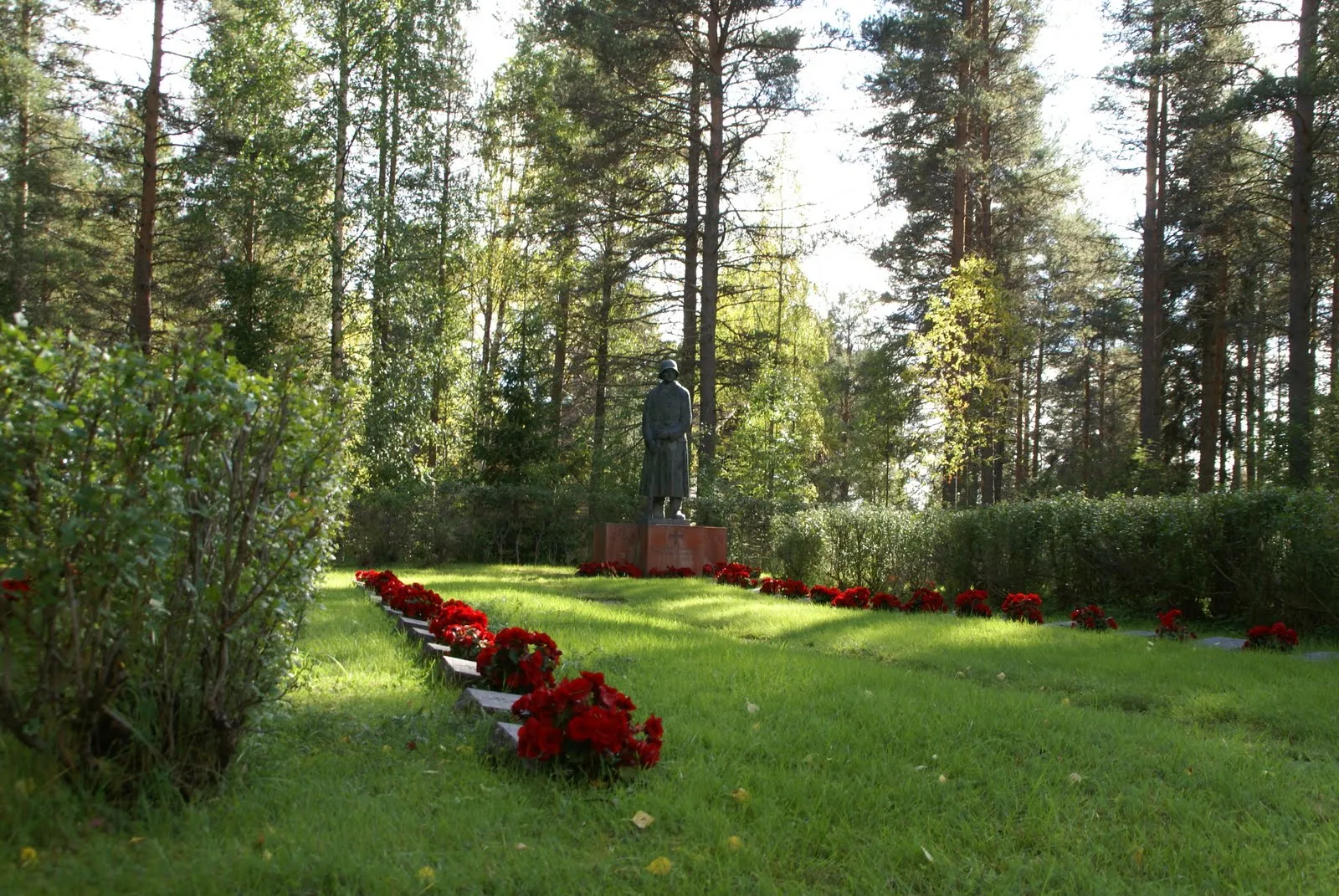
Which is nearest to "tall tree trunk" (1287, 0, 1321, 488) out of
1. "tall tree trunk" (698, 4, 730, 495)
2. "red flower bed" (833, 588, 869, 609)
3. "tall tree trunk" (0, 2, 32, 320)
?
"red flower bed" (833, 588, 869, 609)

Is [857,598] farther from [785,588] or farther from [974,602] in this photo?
[785,588]

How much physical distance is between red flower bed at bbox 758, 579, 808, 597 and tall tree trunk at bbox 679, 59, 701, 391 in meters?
9.91

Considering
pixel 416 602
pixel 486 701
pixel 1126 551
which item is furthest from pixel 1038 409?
pixel 486 701

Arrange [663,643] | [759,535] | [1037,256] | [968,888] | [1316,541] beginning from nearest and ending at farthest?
1. [968,888]
2. [663,643]
3. [1316,541]
4. [759,535]
5. [1037,256]

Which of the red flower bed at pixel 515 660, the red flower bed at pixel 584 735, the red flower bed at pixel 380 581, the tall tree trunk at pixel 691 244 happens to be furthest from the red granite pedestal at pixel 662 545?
the red flower bed at pixel 584 735

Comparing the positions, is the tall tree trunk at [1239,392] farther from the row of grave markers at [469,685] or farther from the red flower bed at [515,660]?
the red flower bed at [515,660]

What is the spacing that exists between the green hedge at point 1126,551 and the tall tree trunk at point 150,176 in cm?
1256

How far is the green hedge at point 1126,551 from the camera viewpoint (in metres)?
8.09

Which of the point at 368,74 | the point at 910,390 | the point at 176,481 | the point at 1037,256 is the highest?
the point at 368,74

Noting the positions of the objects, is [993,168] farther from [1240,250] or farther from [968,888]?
[968,888]

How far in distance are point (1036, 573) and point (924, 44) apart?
13.3 meters

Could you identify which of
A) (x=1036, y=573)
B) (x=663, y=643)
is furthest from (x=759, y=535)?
(x=663, y=643)

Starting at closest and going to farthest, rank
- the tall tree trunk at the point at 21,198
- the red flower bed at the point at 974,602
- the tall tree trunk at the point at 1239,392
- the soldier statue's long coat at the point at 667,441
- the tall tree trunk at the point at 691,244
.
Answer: the red flower bed at the point at 974,602 → the soldier statue's long coat at the point at 667,441 → the tall tree trunk at the point at 21,198 → the tall tree trunk at the point at 691,244 → the tall tree trunk at the point at 1239,392

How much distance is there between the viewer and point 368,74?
20422 millimetres
